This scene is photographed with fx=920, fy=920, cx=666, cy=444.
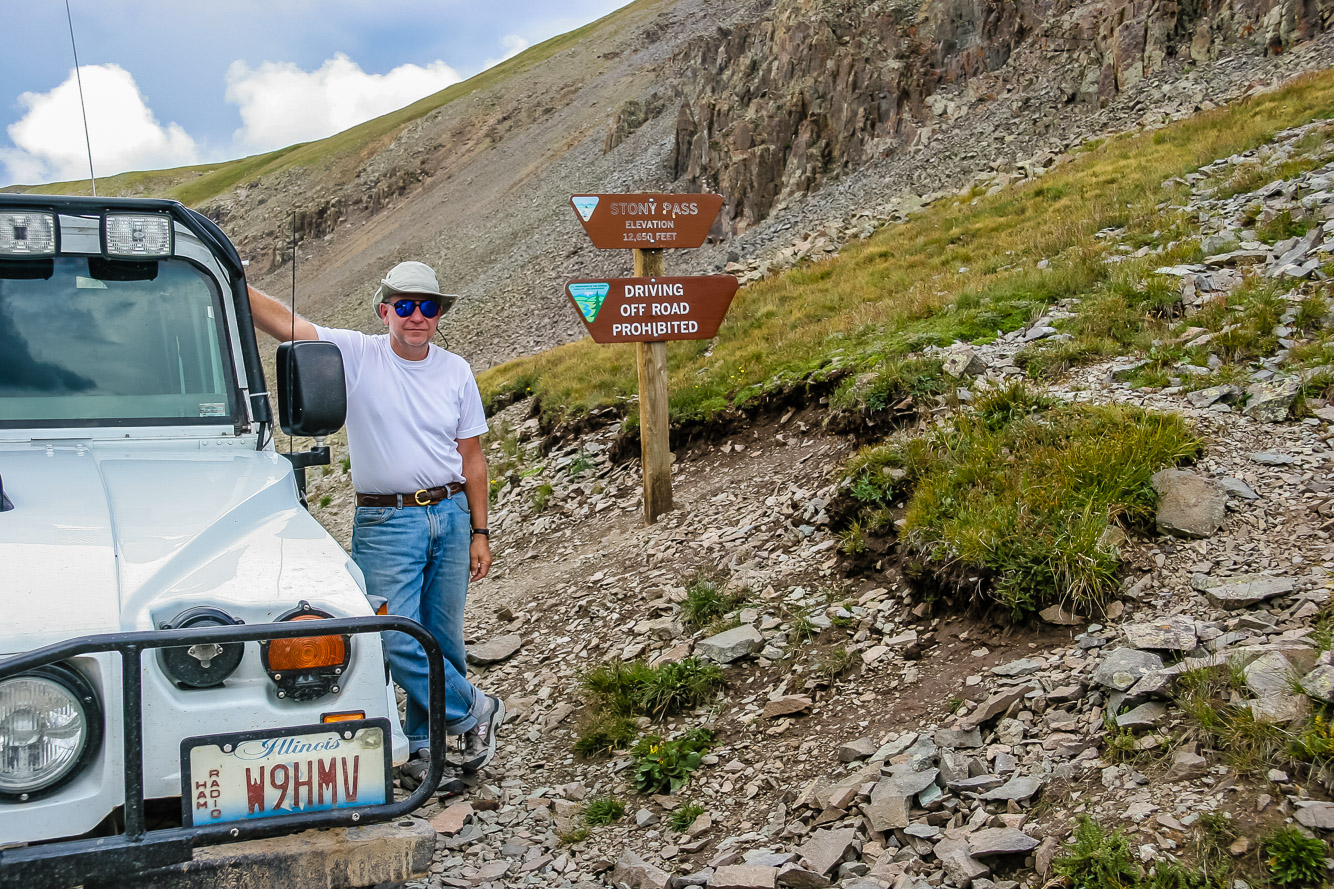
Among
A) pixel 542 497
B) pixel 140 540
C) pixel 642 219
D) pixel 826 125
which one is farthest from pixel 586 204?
pixel 826 125

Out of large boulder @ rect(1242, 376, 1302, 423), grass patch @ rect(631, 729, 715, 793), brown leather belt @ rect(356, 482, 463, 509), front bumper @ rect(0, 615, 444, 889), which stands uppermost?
large boulder @ rect(1242, 376, 1302, 423)

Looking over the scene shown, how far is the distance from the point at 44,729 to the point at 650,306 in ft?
21.1

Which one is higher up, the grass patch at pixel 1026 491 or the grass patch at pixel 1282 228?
the grass patch at pixel 1282 228

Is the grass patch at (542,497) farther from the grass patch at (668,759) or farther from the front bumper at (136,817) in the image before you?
the front bumper at (136,817)

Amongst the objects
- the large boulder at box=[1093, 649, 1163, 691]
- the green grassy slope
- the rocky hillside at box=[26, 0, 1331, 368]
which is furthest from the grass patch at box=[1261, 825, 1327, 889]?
the rocky hillside at box=[26, 0, 1331, 368]

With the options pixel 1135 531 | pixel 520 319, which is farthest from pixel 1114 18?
pixel 1135 531

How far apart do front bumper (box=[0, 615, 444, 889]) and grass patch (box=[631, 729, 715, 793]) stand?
7.04ft

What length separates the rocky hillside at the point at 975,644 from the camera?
3461mm

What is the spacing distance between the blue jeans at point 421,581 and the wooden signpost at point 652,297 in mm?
3644

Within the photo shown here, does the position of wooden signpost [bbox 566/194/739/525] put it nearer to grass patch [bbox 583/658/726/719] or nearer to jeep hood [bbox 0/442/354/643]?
grass patch [bbox 583/658/726/719]

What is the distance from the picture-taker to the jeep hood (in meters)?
2.71

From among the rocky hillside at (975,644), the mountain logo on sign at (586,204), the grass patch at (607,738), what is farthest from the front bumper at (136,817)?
the mountain logo on sign at (586,204)

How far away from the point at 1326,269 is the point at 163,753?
852 cm

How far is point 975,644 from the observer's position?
4.88 metres
